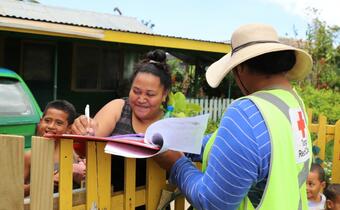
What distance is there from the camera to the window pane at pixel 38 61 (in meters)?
11.0

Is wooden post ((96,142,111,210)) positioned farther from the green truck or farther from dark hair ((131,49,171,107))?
the green truck

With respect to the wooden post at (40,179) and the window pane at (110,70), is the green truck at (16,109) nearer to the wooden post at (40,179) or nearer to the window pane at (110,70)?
the wooden post at (40,179)

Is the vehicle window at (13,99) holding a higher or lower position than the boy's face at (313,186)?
higher

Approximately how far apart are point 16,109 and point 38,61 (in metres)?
7.18

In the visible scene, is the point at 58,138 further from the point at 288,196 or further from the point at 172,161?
the point at 288,196

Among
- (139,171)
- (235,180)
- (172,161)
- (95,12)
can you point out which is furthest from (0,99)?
(95,12)

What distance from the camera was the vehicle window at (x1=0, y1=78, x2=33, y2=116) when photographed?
441 cm

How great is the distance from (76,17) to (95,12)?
5.33 ft

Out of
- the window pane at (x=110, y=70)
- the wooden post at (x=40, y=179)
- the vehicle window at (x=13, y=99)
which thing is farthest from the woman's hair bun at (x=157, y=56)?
the window pane at (x=110, y=70)

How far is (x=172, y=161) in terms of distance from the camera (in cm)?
170

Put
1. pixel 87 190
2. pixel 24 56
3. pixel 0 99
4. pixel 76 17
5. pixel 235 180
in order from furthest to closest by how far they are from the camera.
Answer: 1. pixel 76 17
2. pixel 24 56
3. pixel 0 99
4. pixel 87 190
5. pixel 235 180

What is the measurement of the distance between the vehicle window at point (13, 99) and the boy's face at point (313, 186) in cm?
279

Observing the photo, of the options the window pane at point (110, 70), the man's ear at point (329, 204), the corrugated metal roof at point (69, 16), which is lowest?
the man's ear at point (329, 204)

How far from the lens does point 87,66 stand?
Result: 1229cm
